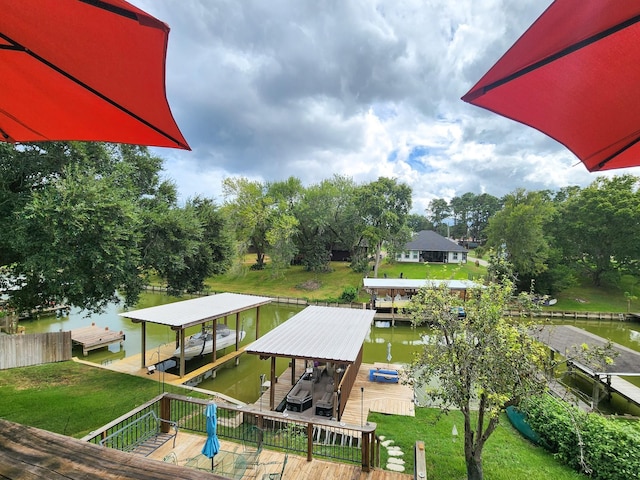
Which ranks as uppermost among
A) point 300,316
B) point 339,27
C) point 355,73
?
point 355,73

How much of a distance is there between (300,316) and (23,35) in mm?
11586

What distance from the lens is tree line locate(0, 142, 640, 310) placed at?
8.93m

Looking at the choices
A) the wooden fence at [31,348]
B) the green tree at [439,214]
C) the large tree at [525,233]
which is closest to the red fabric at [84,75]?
the wooden fence at [31,348]

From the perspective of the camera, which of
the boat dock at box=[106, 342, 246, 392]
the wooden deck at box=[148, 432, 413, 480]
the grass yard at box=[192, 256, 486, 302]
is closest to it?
the wooden deck at box=[148, 432, 413, 480]

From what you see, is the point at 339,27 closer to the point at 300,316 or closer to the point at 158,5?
the point at 158,5

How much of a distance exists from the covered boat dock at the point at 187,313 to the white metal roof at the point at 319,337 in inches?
97.8

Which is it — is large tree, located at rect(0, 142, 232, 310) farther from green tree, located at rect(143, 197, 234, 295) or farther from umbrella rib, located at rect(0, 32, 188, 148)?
umbrella rib, located at rect(0, 32, 188, 148)

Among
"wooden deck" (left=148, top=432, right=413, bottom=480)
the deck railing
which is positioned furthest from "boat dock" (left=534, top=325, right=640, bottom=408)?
"wooden deck" (left=148, top=432, right=413, bottom=480)

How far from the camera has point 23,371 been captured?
404 inches

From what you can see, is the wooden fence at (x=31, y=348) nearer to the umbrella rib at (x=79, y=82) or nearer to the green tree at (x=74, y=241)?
the green tree at (x=74, y=241)

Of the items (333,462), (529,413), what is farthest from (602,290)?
(333,462)

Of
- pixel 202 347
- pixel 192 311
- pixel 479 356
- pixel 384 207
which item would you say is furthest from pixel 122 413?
pixel 384 207

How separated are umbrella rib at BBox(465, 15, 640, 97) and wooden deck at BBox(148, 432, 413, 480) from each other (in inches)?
216

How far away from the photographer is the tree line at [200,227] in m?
8.93
